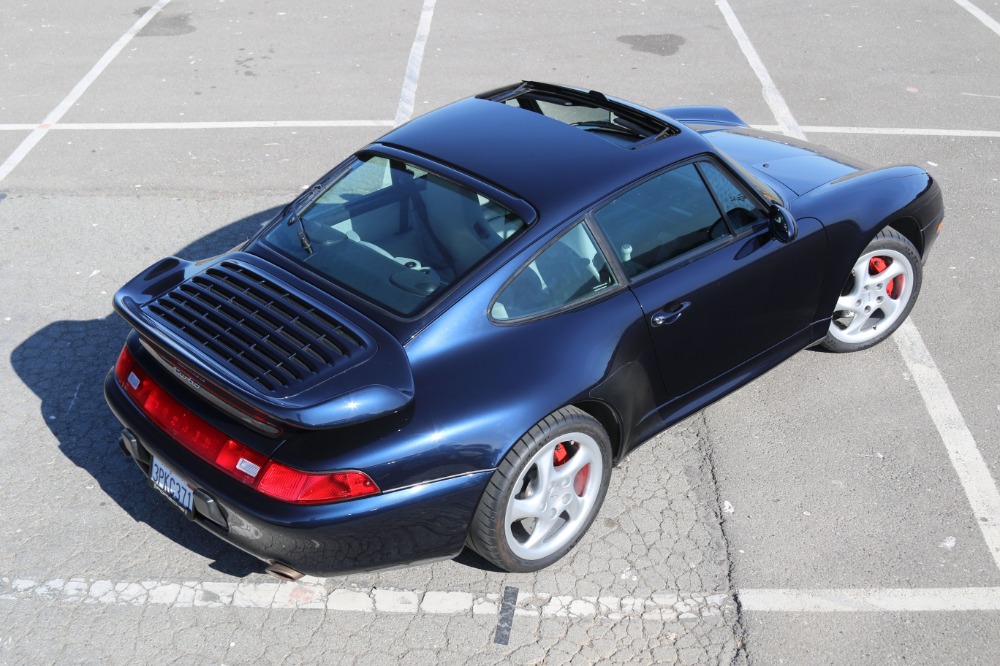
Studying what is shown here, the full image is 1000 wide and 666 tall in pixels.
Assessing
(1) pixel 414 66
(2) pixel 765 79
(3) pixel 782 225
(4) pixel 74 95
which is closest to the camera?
(3) pixel 782 225

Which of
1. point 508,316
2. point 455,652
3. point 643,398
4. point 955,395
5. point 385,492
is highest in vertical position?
point 508,316

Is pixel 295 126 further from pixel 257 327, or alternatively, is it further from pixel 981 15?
pixel 981 15

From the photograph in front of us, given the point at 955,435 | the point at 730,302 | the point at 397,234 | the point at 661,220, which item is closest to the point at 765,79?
the point at 955,435

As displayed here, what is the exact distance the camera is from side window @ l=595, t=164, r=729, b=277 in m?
4.05

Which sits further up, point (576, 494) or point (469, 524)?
point (469, 524)

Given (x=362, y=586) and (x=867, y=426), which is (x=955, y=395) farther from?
(x=362, y=586)

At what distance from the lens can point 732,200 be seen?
4.51 metres

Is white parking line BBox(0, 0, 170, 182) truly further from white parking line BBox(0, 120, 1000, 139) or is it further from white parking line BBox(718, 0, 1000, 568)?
white parking line BBox(718, 0, 1000, 568)

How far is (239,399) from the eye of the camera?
3307 mm

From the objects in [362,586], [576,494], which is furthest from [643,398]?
[362,586]

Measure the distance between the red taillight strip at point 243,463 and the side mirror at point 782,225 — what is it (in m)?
2.30

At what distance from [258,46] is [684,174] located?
6959 mm

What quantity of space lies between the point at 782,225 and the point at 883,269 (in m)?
1.23

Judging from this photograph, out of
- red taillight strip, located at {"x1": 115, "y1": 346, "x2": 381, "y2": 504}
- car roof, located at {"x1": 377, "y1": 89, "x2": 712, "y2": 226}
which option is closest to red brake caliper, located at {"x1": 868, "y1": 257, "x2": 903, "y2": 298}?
car roof, located at {"x1": 377, "y1": 89, "x2": 712, "y2": 226}
